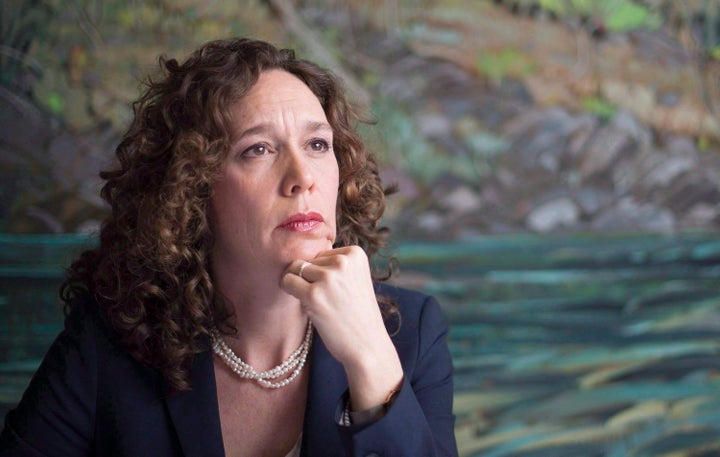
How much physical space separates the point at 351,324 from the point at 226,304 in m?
0.32

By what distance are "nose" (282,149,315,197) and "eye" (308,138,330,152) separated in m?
0.07

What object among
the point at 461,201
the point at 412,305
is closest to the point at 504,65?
the point at 461,201

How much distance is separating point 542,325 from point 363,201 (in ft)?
2.32

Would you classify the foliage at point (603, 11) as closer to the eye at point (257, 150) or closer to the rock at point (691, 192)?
the rock at point (691, 192)

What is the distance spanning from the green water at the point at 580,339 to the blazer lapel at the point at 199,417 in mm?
729

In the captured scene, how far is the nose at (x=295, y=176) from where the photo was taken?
1.35m

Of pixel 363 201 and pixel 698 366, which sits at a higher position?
pixel 363 201

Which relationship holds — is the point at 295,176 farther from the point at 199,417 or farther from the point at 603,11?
the point at 603,11

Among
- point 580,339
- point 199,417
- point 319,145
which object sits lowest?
point 580,339

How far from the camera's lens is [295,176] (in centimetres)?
136

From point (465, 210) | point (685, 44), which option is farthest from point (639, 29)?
point (465, 210)

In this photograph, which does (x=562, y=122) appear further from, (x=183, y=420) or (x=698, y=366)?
(x=183, y=420)

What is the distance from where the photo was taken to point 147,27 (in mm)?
1869

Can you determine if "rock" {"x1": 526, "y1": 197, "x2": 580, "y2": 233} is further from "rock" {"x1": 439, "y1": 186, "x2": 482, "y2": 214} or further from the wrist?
the wrist
